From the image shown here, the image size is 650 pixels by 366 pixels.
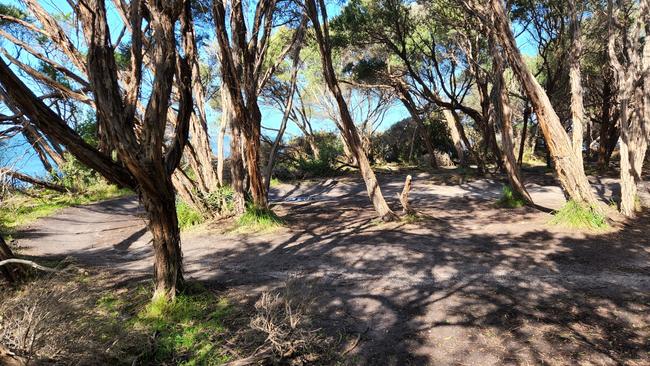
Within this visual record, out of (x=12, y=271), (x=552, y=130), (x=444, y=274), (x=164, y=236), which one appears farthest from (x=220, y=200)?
(x=552, y=130)

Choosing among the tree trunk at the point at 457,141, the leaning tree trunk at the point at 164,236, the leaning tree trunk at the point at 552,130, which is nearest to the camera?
the leaning tree trunk at the point at 164,236

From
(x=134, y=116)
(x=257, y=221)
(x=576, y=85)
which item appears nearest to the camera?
(x=134, y=116)

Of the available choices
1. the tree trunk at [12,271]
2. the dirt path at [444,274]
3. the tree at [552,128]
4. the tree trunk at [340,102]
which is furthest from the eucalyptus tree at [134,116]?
the tree at [552,128]

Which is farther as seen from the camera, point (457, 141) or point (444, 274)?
point (457, 141)

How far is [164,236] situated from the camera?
4.61 metres

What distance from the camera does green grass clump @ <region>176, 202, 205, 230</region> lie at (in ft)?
32.7

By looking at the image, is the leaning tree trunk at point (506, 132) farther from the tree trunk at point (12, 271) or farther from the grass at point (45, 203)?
the grass at point (45, 203)

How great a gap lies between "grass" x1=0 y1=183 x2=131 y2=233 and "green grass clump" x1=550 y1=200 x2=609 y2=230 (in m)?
10.2

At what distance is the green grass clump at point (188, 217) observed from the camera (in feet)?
32.7

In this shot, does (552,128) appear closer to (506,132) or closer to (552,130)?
(552,130)

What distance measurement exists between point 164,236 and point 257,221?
14.4 ft

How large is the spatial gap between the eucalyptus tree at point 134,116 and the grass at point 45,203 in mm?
5838

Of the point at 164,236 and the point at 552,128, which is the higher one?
the point at 552,128

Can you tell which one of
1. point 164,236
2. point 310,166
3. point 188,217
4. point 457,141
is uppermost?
point 457,141
